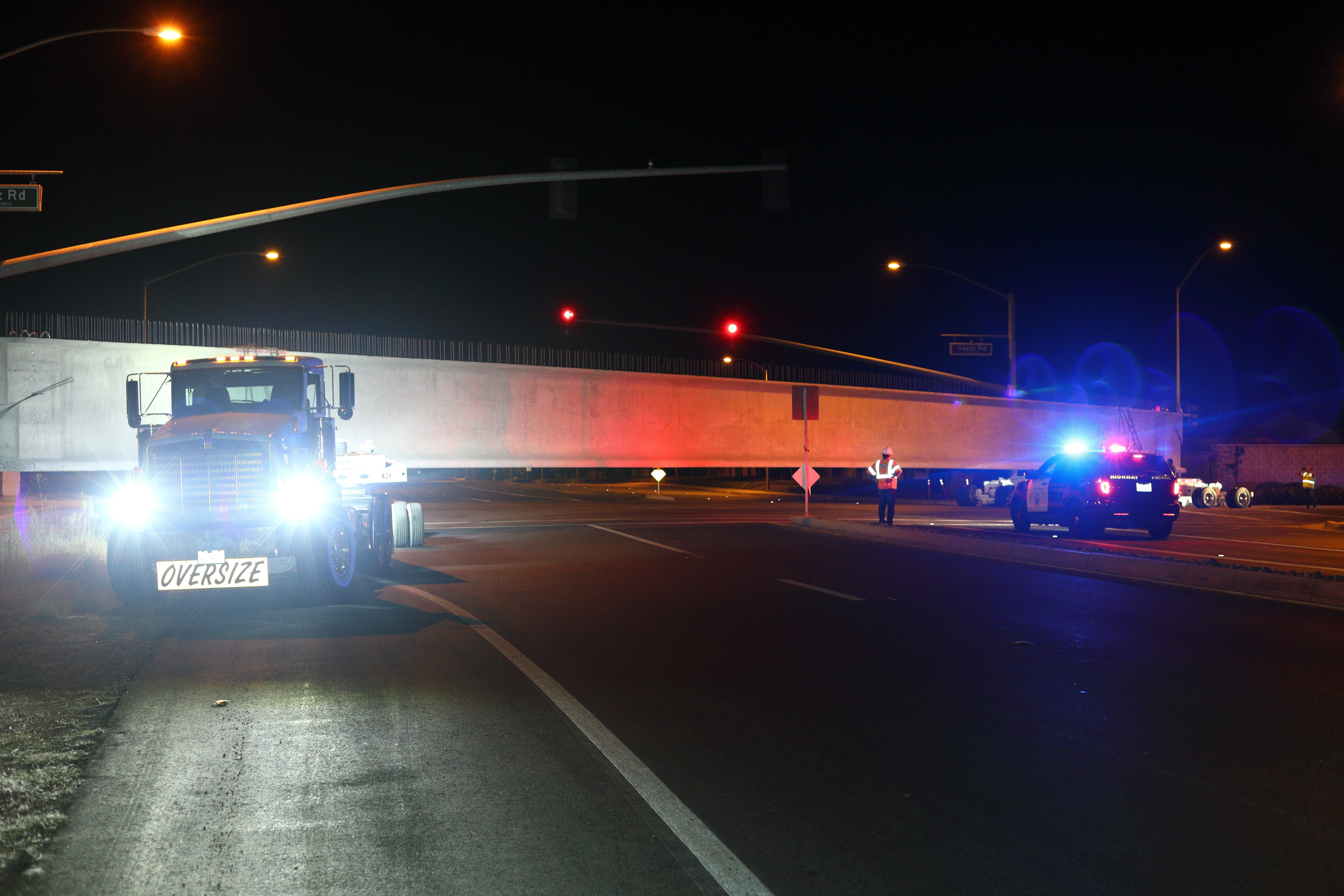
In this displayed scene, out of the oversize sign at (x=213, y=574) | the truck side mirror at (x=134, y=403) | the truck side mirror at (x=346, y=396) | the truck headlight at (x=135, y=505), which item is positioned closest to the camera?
the oversize sign at (x=213, y=574)

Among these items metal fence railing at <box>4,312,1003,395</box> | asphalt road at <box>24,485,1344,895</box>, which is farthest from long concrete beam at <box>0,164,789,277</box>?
metal fence railing at <box>4,312,1003,395</box>

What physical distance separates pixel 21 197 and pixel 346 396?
19.7 ft

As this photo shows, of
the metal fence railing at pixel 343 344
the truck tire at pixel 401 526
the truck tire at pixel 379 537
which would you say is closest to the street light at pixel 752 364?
the metal fence railing at pixel 343 344

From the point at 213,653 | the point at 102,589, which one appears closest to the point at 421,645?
the point at 213,653

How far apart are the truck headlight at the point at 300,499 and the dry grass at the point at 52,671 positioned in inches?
73.0

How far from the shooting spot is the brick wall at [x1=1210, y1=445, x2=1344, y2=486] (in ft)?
167

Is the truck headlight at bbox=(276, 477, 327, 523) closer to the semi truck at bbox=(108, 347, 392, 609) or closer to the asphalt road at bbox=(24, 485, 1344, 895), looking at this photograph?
the semi truck at bbox=(108, 347, 392, 609)

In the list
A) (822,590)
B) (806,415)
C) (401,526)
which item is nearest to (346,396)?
(401,526)

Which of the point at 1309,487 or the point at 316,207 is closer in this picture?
the point at 316,207

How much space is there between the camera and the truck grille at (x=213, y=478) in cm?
1141

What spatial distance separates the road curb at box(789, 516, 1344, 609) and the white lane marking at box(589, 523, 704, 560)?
4.56 m

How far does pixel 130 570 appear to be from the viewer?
11320 mm

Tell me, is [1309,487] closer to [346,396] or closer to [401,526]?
[401,526]

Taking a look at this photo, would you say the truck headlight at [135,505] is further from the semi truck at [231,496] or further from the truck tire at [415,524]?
the truck tire at [415,524]
